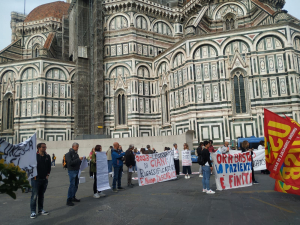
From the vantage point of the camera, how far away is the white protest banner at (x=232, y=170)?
8461 mm

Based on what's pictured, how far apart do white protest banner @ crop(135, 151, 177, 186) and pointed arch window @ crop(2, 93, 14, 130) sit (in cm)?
2379

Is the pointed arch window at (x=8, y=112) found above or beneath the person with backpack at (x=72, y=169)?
above

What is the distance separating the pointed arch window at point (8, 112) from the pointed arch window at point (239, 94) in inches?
963

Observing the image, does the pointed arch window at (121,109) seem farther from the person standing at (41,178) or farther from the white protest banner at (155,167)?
the person standing at (41,178)

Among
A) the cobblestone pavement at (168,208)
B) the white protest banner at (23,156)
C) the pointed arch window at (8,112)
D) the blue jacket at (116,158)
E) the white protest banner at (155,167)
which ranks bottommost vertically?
the cobblestone pavement at (168,208)

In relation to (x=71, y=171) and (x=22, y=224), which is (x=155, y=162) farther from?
(x=22, y=224)

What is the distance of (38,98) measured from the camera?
27453 millimetres

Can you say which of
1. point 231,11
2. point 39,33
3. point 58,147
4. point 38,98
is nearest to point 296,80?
point 231,11

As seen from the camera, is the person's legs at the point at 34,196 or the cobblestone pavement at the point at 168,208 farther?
the person's legs at the point at 34,196

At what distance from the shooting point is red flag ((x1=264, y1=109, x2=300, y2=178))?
7.16 meters

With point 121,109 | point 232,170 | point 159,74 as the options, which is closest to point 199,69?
point 159,74

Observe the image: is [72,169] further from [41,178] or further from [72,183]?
[41,178]

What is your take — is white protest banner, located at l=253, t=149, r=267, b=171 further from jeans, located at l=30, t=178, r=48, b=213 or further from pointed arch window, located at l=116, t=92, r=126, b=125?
pointed arch window, located at l=116, t=92, r=126, b=125

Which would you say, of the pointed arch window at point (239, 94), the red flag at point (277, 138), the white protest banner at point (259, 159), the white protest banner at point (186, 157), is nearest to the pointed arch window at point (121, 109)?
the pointed arch window at point (239, 94)
